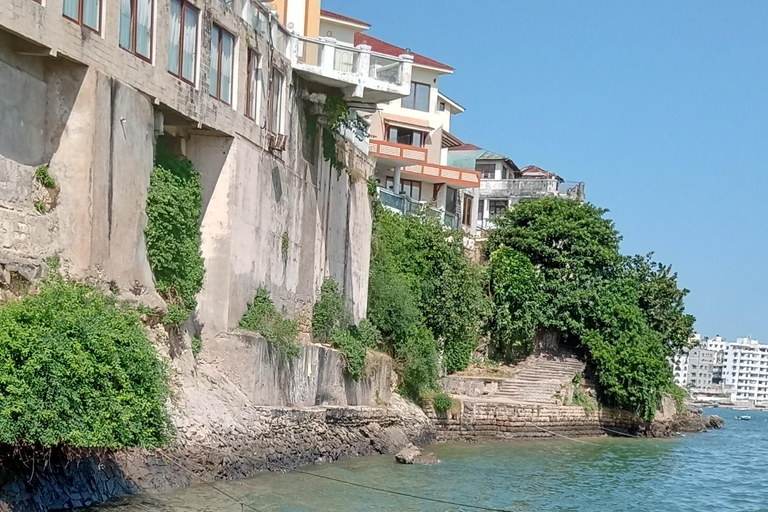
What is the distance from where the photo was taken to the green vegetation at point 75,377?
1360 cm

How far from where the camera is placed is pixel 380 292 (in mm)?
36125

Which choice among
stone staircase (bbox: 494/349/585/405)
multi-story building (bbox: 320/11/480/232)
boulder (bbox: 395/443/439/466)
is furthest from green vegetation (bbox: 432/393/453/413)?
multi-story building (bbox: 320/11/480/232)

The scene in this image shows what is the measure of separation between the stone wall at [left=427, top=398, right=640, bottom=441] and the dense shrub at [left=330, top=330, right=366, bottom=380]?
7.38 meters

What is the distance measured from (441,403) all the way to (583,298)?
11.8 metres

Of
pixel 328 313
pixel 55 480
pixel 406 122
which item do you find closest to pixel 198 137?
pixel 328 313

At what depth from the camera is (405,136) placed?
2073 inches

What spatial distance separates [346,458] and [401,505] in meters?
5.86

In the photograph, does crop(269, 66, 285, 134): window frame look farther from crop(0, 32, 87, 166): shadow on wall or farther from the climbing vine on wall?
crop(0, 32, 87, 166): shadow on wall

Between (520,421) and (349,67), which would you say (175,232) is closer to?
(349,67)

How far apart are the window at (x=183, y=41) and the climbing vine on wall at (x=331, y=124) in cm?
735

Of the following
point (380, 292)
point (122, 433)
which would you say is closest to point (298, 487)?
point (122, 433)

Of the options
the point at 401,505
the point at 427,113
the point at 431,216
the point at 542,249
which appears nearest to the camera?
the point at 401,505

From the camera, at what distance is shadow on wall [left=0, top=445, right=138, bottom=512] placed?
48.3ft

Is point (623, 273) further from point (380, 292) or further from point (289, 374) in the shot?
point (289, 374)
